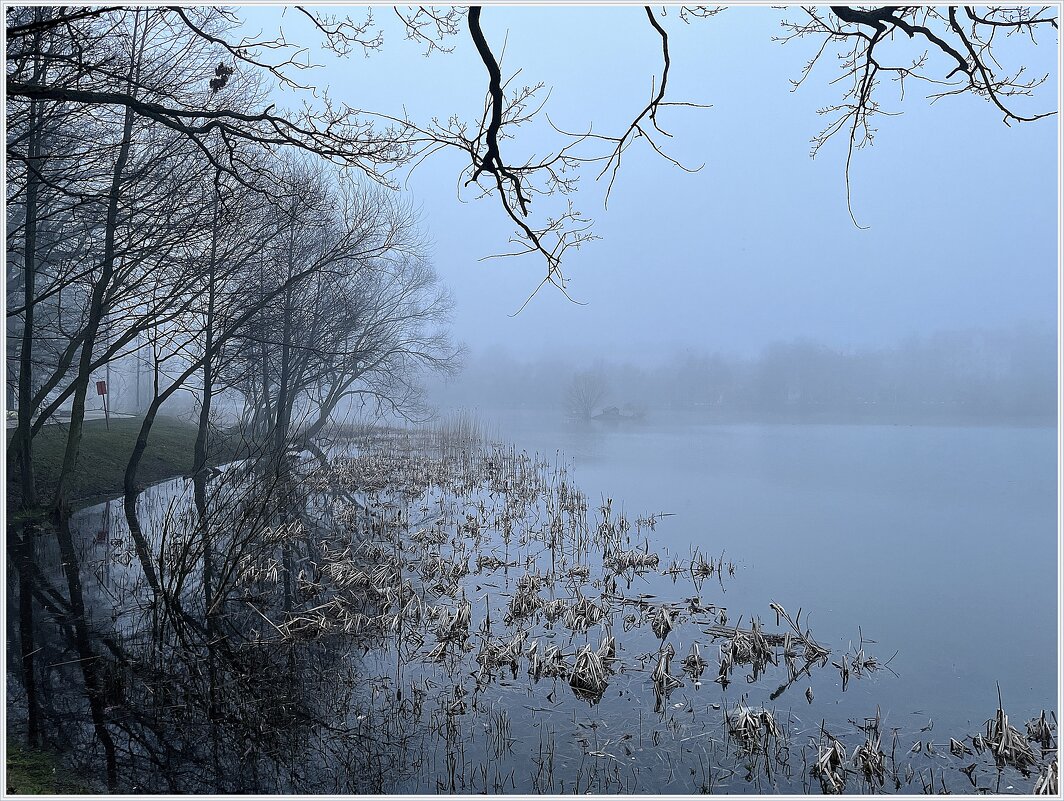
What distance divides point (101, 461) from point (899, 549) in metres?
17.0

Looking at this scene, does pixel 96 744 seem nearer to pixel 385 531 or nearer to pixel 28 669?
pixel 28 669

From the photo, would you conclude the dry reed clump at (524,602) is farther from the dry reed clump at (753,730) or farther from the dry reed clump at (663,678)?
the dry reed clump at (753,730)

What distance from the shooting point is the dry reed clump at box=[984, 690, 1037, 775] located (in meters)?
4.94

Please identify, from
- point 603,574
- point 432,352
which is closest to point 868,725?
point 603,574

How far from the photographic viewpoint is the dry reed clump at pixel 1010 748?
494cm

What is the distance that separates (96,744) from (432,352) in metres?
26.2

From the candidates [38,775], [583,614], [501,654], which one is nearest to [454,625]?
[501,654]

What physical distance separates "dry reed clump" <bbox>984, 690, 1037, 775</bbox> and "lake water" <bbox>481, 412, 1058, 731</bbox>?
21.2 inches

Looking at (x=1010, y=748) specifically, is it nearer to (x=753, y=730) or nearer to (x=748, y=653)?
(x=753, y=730)

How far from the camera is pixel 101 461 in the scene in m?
16.8

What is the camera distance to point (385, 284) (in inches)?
1196

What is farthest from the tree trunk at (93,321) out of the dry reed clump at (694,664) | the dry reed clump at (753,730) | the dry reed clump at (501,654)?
the dry reed clump at (753,730)

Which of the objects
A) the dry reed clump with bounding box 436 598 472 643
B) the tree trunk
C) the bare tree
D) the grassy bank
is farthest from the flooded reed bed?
the bare tree

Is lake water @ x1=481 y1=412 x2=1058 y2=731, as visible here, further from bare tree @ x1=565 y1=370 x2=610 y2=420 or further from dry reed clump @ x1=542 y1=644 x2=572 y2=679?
bare tree @ x1=565 y1=370 x2=610 y2=420
